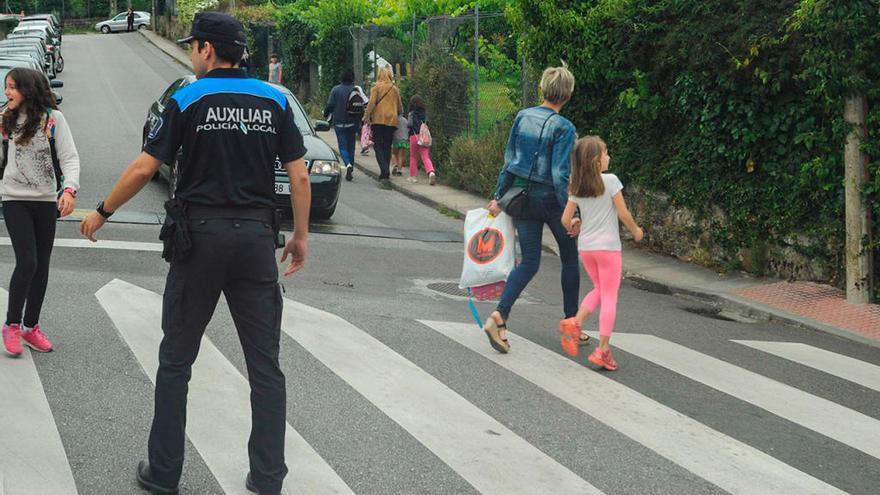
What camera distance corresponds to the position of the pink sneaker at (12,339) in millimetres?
6863

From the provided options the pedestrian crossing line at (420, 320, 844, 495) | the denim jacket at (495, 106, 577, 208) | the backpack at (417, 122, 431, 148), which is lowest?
the pedestrian crossing line at (420, 320, 844, 495)

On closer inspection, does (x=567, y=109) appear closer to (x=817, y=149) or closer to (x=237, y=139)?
(x=817, y=149)

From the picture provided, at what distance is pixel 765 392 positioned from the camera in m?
7.07

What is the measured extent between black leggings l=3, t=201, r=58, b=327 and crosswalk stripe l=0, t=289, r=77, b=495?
377 millimetres

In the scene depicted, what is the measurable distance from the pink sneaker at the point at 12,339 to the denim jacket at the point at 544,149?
10.5 feet

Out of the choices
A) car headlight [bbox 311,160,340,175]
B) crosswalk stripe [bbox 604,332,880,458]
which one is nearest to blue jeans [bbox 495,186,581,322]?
crosswalk stripe [bbox 604,332,880,458]

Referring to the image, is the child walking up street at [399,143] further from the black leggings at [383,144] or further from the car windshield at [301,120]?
the car windshield at [301,120]

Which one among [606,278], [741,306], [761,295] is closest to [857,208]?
[761,295]

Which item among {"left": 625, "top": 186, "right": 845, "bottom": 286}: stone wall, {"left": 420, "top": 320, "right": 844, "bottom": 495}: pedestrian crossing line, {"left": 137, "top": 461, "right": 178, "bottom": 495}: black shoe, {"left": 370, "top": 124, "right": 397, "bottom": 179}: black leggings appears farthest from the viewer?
{"left": 370, "top": 124, "right": 397, "bottom": 179}: black leggings

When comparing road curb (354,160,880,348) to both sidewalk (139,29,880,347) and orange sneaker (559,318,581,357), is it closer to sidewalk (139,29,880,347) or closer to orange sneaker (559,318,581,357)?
sidewalk (139,29,880,347)

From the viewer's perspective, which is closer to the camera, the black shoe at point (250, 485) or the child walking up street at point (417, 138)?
the black shoe at point (250, 485)

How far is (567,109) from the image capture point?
14.1 m

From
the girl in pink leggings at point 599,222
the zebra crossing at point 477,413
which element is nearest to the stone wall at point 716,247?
the zebra crossing at point 477,413

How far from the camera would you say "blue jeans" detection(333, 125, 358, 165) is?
19.0 m
